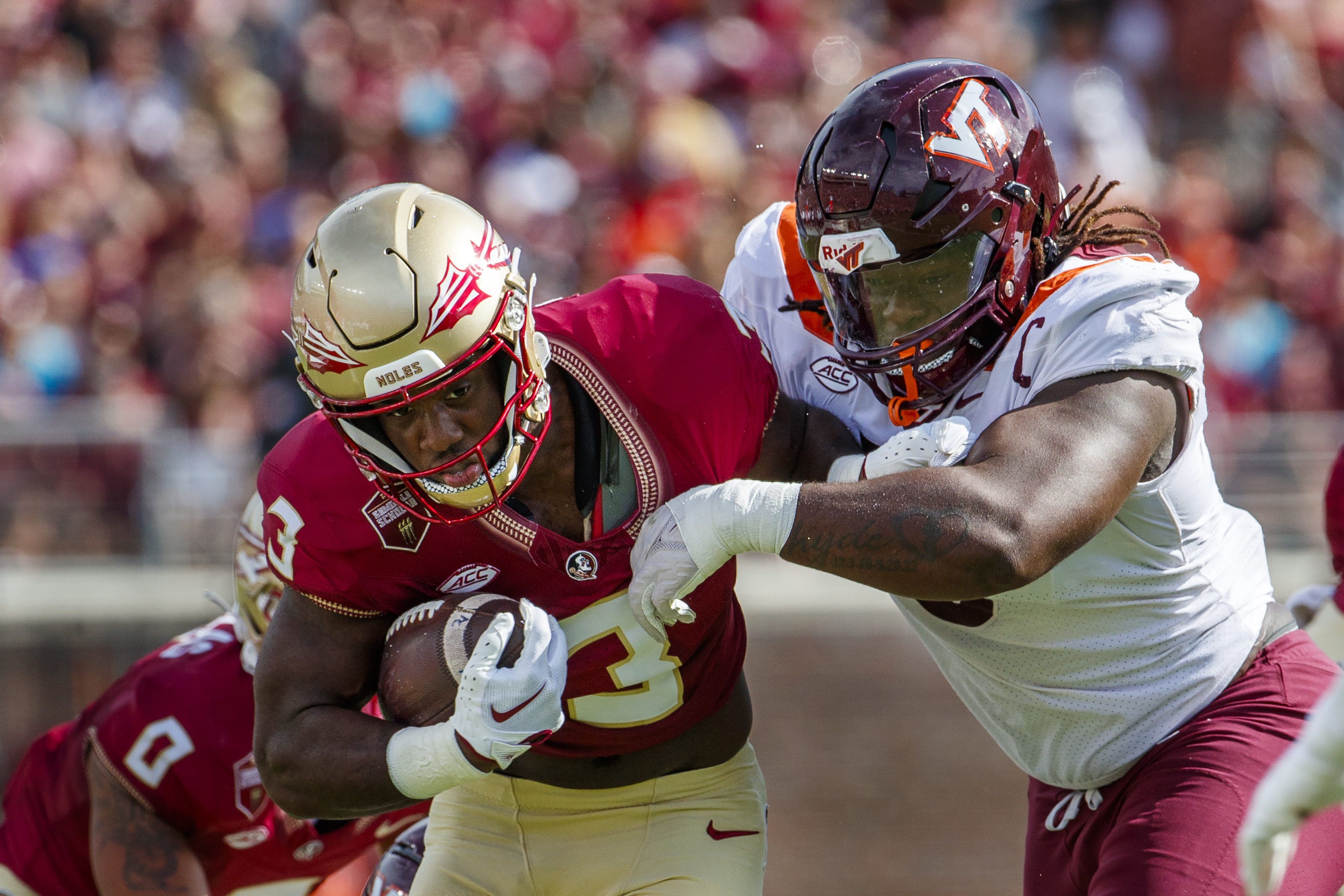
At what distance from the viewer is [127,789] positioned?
4.03 meters

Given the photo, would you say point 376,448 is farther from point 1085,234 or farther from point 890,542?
point 1085,234

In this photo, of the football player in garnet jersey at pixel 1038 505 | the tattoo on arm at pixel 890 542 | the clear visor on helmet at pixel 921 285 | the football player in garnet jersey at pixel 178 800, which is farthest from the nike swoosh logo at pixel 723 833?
the football player in garnet jersey at pixel 178 800

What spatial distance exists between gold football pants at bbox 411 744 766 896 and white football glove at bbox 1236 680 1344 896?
1.17 m

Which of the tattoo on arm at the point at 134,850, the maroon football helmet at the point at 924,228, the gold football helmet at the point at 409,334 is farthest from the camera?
the tattoo on arm at the point at 134,850

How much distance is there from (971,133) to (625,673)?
4.24ft

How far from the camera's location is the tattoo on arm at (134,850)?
12.9 feet

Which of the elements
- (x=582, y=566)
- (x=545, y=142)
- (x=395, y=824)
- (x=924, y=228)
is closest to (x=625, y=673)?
(x=582, y=566)

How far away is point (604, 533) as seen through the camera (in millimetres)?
2926

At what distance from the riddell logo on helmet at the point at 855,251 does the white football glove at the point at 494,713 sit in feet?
2.99

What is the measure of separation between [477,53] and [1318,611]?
23.5 ft

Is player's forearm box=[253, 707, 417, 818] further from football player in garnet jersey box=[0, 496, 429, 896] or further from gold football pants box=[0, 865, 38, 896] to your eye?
gold football pants box=[0, 865, 38, 896]

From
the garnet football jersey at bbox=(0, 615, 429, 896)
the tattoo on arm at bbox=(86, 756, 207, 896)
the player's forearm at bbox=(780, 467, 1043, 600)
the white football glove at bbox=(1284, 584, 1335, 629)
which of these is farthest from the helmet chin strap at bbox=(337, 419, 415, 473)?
the white football glove at bbox=(1284, 584, 1335, 629)

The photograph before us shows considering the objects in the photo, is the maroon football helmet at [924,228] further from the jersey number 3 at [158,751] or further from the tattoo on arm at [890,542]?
the jersey number 3 at [158,751]

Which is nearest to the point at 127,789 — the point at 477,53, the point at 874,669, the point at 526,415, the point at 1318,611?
the point at 526,415
